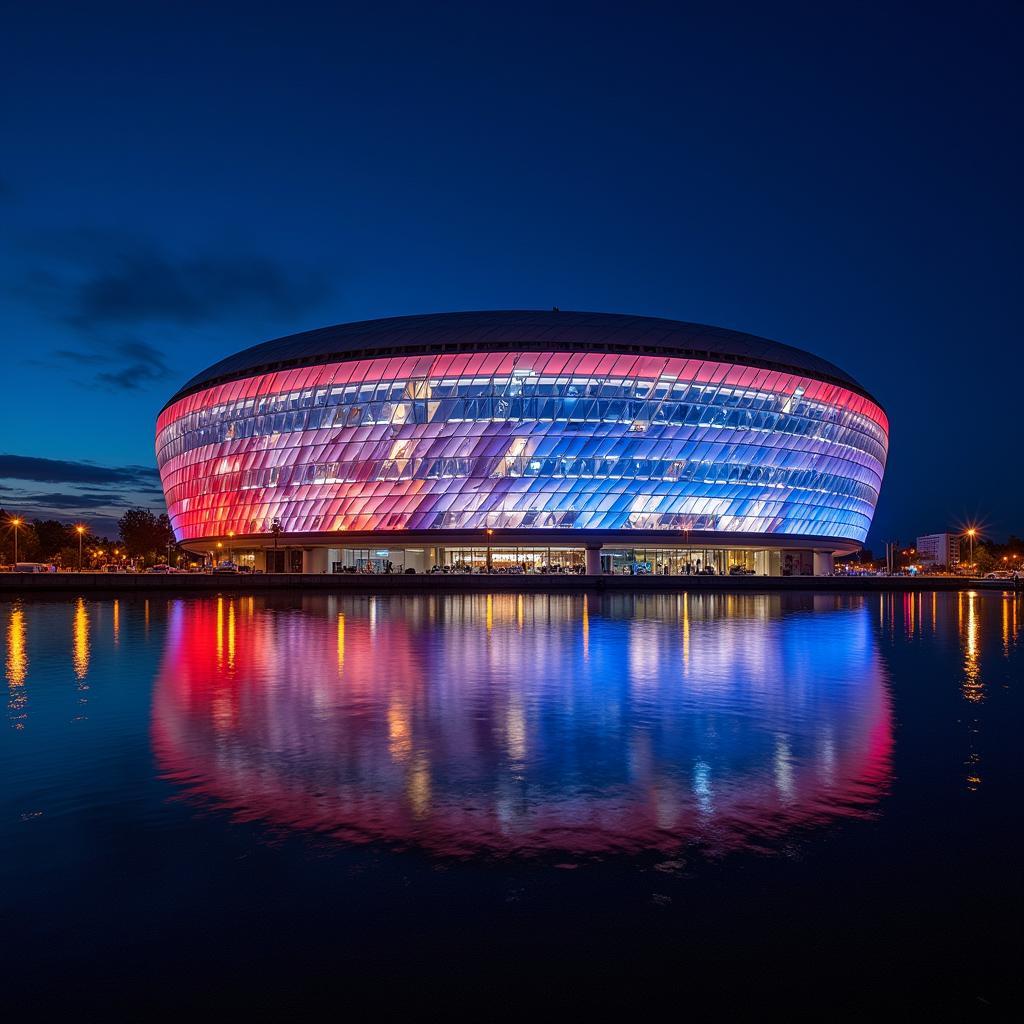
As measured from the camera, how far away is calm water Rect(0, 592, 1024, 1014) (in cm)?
512

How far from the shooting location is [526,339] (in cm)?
7988

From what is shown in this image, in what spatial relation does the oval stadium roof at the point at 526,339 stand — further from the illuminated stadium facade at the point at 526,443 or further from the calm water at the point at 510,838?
the calm water at the point at 510,838

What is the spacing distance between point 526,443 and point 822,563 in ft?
130

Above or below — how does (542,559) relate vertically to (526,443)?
below

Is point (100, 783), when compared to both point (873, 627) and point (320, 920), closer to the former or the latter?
point (320, 920)

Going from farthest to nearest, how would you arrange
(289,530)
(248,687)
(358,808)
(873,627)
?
(289,530) → (873,627) → (248,687) → (358,808)

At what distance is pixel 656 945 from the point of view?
5352mm

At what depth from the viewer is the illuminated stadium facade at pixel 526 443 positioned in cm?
8094

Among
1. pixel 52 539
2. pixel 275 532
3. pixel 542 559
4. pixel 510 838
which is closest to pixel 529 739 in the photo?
pixel 510 838

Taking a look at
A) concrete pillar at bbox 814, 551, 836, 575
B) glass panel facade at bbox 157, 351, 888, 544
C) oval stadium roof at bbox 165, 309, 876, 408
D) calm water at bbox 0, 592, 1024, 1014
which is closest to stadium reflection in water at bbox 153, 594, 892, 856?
calm water at bbox 0, 592, 1024, 1014

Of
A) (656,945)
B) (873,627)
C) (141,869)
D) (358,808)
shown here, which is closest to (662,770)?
(358,808)

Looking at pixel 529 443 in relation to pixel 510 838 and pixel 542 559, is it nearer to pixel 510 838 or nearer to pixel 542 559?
pixel 542 559

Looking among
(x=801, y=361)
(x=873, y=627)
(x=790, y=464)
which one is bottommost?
(x=873, y=627)

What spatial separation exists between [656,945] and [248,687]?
11.9 m
